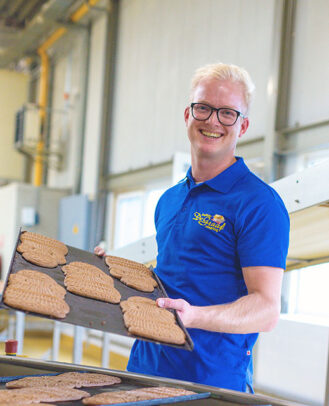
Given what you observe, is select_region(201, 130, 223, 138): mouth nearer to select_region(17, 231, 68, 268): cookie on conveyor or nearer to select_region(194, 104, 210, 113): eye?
select_region(194, 104, 210, 113): eye

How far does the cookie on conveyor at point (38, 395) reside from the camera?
1.17m

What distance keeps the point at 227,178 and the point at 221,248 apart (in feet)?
0.70

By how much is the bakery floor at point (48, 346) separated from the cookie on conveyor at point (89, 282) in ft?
14.3

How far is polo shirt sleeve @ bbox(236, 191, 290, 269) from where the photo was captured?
1.41 meters

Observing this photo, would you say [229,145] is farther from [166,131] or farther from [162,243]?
[166,131]

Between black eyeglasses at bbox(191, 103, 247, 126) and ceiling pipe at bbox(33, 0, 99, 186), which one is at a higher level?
ceiling pipe at bbox(33, 0, 99, 186)

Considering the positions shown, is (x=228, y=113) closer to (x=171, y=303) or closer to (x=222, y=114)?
(x=222, y=114)

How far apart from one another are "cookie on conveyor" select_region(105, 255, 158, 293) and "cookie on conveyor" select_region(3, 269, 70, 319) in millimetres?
250

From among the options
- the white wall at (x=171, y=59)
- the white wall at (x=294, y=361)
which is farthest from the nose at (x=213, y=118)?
the white wall at (x=171, y=59)

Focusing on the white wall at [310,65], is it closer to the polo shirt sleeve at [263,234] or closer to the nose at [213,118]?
the nose at [213,118]

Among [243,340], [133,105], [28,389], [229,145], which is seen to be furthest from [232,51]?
[28,389]

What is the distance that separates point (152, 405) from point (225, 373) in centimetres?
35

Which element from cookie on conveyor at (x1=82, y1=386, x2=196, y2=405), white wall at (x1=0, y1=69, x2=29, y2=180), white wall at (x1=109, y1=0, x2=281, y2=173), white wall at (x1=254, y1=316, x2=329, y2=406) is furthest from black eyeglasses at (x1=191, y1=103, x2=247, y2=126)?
white wall at (x1=0, y1=69, x2=29, y2=180)

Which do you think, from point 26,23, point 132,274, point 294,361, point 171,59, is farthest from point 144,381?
point 26,23
